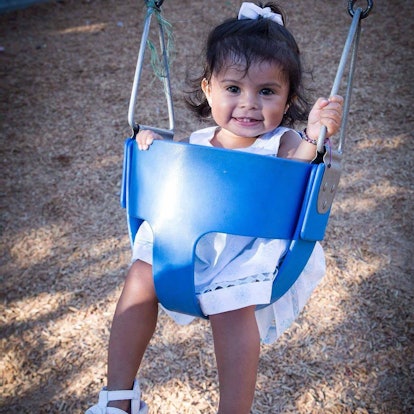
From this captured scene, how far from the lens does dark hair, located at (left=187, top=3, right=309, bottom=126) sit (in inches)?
46.3

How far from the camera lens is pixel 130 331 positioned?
42.2 inches

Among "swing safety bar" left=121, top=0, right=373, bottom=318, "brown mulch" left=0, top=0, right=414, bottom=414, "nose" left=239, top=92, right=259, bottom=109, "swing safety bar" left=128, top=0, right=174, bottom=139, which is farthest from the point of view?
"brown mulch" left=0, top=0, right=414, bottom=414

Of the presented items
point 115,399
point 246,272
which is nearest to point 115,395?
point 115,399

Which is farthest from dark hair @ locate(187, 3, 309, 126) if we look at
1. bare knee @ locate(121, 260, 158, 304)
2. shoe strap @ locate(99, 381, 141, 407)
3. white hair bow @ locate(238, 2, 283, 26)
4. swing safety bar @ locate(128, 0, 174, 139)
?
shoe strap @ locate(99, 381, 141, 407)

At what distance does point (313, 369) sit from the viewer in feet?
5.05

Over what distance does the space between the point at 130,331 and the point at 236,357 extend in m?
0.25

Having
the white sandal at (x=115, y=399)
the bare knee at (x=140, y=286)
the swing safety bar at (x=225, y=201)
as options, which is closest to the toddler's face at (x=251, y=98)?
the swing safety bar at (x=225, y=201)

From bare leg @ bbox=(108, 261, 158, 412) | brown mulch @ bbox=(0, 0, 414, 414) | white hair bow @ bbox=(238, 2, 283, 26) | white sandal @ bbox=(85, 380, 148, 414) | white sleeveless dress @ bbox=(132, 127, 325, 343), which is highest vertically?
white hair bow @ bbox=(238, 2, 283, 26)

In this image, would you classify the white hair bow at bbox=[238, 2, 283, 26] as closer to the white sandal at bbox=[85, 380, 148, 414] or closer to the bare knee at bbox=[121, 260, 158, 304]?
the bare knee at bbox=[121, 260, 158, 304]

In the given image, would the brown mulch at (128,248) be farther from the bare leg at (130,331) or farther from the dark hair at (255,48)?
Answer: the dark hair at (255,48)

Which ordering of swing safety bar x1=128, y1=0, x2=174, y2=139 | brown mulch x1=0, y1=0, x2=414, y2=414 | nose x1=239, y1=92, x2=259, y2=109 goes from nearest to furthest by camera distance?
swing safety bar x1=128, y1=0, x2=174, y2=139, nose x1=239, y1=92, x2=259, y2=109, brown mulch x1=0, y1=0, x2=414, y2=414

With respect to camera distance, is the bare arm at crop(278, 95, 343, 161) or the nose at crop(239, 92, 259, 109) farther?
the nose at crop(239, 92, 259, 109)

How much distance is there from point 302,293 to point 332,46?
2.83 m

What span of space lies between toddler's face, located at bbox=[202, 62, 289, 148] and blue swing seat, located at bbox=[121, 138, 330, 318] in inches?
10.8
